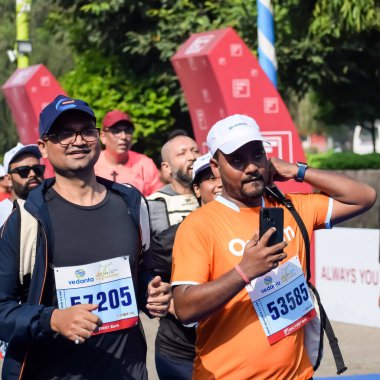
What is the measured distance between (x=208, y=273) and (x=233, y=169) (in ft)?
1.29

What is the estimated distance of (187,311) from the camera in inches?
147

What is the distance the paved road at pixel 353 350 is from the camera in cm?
844

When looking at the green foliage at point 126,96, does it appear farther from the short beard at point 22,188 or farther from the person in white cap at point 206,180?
the person in white cap at point 206,180

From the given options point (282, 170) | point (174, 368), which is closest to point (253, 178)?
point (282, 170)

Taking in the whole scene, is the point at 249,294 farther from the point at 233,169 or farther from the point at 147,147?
the point at 147,147

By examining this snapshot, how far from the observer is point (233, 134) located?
153 inches

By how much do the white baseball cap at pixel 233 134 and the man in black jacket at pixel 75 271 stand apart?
49 cm

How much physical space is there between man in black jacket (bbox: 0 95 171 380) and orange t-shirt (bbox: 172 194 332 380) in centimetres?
25

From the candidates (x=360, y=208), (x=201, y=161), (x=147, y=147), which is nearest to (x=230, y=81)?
(x=201, y=161)

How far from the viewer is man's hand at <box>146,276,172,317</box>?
13.3ft

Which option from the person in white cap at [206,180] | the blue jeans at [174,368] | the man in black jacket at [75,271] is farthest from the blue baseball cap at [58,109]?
the blue jeans at [174,368]

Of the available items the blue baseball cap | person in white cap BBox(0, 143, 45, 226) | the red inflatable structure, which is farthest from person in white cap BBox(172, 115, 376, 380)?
the red inflatable structure

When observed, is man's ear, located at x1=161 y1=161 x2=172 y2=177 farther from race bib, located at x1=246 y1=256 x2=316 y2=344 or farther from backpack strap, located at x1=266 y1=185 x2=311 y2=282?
race bib, located at x1=246 y1=256 x2=316 y2=344

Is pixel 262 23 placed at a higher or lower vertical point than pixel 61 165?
lower
